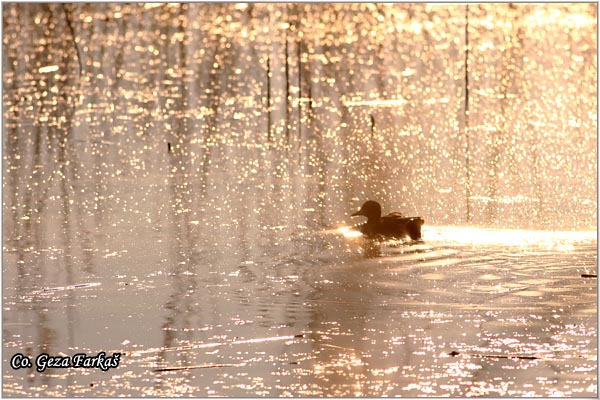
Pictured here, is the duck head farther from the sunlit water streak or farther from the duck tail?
the duck tail

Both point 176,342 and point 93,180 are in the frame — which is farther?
point 93,180

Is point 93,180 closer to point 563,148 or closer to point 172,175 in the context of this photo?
point 172,175

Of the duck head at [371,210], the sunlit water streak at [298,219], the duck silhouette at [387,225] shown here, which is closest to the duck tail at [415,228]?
the duck silhouette at [387,225]

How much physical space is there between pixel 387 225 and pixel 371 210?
1.28 feet

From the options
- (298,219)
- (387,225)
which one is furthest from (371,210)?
(298,219)

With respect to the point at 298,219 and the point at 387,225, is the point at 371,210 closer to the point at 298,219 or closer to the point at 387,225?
the point at 387,225

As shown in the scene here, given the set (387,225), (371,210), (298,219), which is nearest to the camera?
(387,225)

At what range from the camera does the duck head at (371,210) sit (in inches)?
407

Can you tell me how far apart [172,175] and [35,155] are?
1.93 meters

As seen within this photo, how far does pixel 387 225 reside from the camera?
10023mm

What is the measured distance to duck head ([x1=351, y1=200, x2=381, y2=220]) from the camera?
33.9ft

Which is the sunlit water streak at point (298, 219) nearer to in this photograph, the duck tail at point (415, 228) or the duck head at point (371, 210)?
the duck tail at point (415, 228)

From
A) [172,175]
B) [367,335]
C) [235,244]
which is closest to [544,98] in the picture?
[172,175]

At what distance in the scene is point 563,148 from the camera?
1385 centimetres
